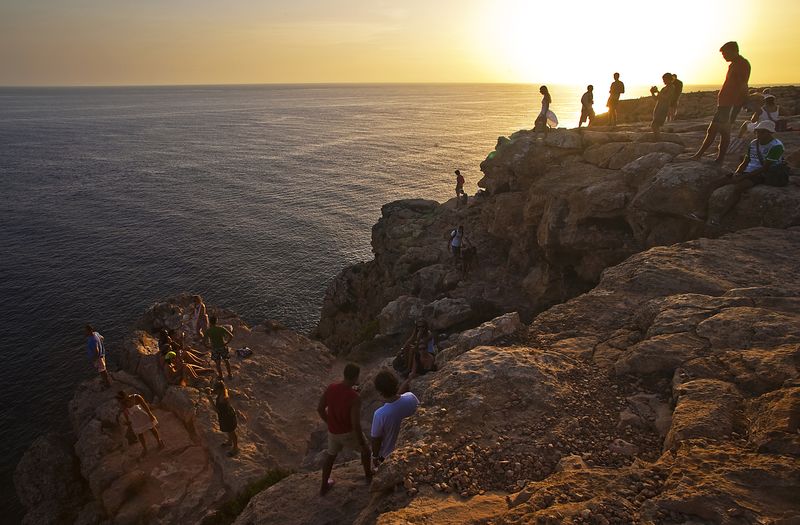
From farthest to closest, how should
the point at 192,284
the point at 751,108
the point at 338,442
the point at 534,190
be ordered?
the point at 192,284 → the point at 751,108 → the point at 534,190 → the point at 338,442

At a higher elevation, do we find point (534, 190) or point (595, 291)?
point (534, 190)

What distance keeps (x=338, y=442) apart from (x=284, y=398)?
15.5 m

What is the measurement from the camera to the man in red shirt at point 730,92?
46.1 feet

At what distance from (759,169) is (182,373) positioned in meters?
25.2

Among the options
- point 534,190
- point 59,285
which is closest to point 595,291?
point 534,190

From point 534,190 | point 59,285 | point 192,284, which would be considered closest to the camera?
point 534,190

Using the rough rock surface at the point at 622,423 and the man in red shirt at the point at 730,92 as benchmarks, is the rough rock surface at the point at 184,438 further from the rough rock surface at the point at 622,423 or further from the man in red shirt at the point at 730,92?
the man in red shirt at the point at 730,92

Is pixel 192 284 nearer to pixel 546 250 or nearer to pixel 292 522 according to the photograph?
pixel 546 250

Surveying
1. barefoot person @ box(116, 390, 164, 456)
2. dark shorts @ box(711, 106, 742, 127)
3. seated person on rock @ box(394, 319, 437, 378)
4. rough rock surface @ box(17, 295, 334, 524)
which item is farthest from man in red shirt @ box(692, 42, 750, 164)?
barefoot person @ box(116, 390, 164, 456)

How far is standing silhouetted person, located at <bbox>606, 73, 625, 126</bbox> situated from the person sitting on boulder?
1281cm

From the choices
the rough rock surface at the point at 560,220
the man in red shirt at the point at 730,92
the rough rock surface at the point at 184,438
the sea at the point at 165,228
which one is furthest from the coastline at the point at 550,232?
the sea at the point at 165,228

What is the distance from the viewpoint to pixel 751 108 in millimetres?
27156

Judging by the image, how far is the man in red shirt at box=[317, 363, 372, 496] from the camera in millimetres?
8094

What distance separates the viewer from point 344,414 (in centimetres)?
823
